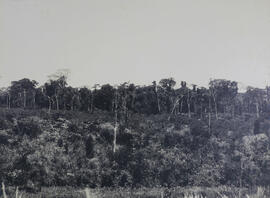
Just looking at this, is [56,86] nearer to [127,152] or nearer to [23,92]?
[23,92]

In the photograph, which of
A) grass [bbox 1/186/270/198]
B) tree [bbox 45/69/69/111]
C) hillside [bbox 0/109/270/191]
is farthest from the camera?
tree [bbox 45/69/69/111]

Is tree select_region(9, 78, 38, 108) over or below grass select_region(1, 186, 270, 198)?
over

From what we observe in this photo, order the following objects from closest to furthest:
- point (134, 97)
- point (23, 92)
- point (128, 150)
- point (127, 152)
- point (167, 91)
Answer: point (127, 152), point (128, 150), point (134, 97), point (167, 91), point (23, 92)

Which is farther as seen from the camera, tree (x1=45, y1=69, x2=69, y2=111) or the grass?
tree (x1=45, y1=69, x2=69, y2=111)

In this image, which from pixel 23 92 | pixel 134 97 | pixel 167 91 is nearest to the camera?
pixel 134 97

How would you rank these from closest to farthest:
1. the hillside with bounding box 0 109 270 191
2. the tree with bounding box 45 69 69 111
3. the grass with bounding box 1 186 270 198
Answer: the grass with bounding box 1 186 270 198 < the hillside with bounding box 0 109 270 191 < the tree with bounding box 45 69 69 111

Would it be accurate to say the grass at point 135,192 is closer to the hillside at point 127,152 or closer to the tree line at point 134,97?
the hillside at point 127,152

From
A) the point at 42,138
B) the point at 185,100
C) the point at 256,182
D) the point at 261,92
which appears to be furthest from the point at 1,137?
the point at 261,92

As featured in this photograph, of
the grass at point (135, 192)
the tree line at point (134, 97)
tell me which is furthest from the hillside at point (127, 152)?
the tree line at point (134, 97)

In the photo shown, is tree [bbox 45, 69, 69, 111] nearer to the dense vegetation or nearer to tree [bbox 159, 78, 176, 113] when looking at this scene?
the dense vegetation

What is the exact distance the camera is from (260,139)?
40.1 m

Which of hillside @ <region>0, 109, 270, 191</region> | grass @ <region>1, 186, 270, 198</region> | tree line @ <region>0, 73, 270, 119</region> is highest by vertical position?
tree line @ <region>0, 73, 270, 119</region>

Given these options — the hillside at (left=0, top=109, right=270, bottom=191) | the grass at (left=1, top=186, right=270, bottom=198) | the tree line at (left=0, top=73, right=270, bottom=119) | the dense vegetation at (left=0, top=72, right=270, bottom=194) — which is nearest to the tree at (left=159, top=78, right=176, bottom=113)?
the tree line at (left=0, top=73, right=270, bottom=119)

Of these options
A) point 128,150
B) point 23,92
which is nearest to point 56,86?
point 23,92
